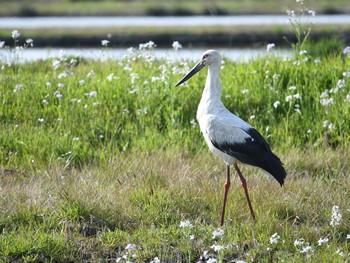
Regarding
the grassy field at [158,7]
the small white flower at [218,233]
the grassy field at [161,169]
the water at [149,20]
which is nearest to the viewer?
the small white flower at [218,233]

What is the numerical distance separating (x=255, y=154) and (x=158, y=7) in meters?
22.0

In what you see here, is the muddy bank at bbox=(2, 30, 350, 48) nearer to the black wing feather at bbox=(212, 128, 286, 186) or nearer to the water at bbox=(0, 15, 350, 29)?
the water at bbox=(0, 15, 350, 29)

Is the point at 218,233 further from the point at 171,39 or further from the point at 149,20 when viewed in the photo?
the point at 149,20

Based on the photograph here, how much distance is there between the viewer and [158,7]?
26.5 m

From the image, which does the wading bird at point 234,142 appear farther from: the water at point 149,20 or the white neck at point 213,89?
the water at point 149,20

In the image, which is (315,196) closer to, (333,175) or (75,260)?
(333,175)

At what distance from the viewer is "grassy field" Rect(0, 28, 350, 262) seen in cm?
448

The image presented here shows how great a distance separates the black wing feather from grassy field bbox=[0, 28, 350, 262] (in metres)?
0.26

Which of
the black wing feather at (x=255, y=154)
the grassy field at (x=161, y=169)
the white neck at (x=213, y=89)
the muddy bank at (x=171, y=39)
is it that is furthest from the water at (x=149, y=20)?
the black wing feather at (x=255, y=154)

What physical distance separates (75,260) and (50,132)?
7.68 feet

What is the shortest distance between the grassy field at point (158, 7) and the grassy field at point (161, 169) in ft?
59.2

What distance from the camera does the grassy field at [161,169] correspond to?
14.7 feet

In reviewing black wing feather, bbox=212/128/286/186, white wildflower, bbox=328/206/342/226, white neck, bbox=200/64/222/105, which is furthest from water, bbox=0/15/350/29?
white wildflower, bbox=328/206/342/226

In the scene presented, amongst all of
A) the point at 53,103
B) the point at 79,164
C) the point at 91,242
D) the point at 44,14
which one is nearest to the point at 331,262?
the point at 91,242
